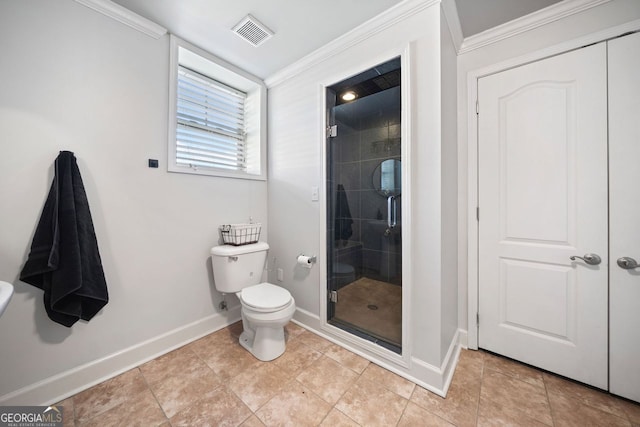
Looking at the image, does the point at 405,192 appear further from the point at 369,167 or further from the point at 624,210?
the point at 624,210

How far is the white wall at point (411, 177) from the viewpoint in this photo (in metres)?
1.36

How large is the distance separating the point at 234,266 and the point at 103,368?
38.2 inches

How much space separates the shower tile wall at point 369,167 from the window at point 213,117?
913 mm

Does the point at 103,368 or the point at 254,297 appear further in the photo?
the point at 254,297

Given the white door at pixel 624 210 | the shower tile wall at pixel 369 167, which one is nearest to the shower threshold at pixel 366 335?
the shower tile wall at pixel 369 167

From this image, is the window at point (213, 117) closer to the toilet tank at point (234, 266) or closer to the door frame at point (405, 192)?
the toilet tank at point (234, 266)

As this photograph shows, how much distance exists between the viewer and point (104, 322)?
1.46 m

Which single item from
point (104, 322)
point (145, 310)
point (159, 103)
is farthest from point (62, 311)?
point (159, 103)

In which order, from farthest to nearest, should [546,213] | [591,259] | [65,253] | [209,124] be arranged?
[209,124] → [546,213] → [591,259] → [65,253]

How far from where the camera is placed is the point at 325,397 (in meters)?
1.30

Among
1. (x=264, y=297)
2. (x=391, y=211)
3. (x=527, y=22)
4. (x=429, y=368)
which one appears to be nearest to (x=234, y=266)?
(x=264, y=297)

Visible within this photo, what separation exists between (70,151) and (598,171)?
10.3ft

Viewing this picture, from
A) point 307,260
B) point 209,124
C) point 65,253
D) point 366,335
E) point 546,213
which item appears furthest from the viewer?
point 209,124

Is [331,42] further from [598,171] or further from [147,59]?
Answer: [598,171]
